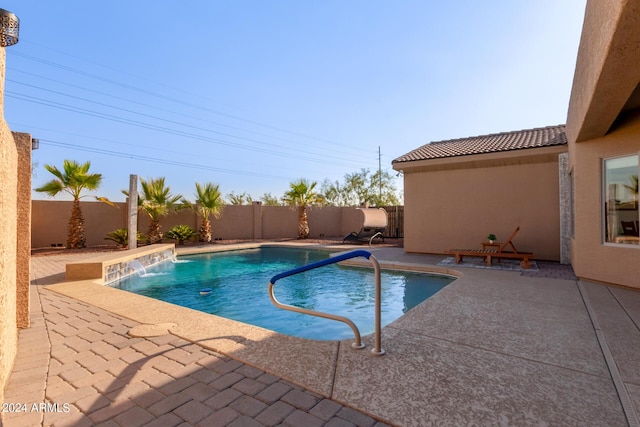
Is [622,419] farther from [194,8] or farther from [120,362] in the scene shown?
[194,8]

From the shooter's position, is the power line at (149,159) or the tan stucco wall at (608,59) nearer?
the tan stucco wall at (608,59)

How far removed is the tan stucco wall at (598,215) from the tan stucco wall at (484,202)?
101 inches

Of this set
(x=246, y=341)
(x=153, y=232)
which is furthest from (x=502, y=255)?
(x=153, y=232)

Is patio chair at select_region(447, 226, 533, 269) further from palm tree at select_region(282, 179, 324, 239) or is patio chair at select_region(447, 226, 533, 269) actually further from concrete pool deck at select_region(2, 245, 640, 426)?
palm tree at select_region(282, 179, 324, 239)

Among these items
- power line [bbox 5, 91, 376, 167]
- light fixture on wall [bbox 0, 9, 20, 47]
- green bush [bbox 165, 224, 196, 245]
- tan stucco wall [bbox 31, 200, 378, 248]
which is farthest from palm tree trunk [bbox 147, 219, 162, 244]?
light fixture on wall [bbox 0, 9, 20, 47]

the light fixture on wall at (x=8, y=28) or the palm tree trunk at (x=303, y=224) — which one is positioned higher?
the light fixture on wall at (x=8, y=28)

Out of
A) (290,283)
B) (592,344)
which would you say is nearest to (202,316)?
(290,283)

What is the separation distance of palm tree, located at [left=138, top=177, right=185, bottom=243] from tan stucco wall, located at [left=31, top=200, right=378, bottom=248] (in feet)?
4.70

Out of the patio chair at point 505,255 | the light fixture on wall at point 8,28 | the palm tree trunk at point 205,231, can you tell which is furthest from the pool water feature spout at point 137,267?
the patio chair at point 505,255

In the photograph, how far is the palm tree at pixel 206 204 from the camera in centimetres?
1705

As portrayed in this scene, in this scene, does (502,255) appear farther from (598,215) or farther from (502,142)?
(502,142)

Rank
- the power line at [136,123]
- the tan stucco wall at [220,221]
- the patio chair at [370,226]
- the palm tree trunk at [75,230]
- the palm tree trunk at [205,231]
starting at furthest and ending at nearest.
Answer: the power line at [136,123]
the patio chair at [370,226]
the palm tree trunk at [205,231]
the tan stucco wall at [220,221]
the palm tree trunk at [75,230]

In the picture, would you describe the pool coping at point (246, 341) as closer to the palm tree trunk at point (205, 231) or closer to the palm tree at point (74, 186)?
the palm tree at point (74, 186)

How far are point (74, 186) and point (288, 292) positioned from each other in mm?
11664
